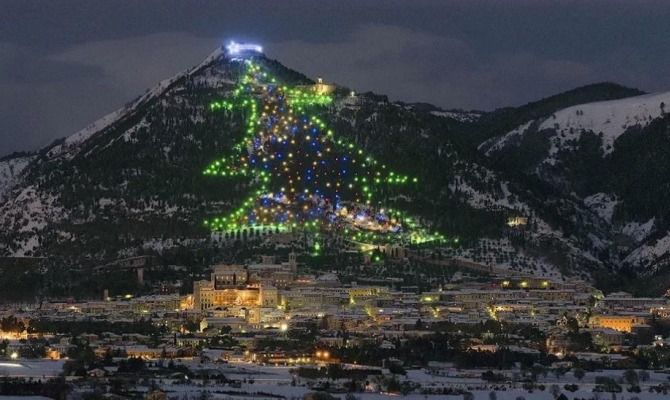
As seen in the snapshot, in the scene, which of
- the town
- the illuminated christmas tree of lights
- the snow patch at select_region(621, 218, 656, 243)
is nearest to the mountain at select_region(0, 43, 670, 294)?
the snow patch at select_region(621, 218, 656, 243)

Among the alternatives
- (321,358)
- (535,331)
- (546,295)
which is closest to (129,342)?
(321,358)

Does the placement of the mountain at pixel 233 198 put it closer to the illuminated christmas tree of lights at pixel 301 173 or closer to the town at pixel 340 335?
the illuminated christmas tree of lights at pixel 301 173

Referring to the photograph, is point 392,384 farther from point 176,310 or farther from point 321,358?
point 176,310

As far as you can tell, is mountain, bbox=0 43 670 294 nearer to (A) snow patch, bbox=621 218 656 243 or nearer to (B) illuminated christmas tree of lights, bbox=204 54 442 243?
(A) snow patch, bbox=621 218 656 243

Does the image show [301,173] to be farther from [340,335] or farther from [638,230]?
[340,335]

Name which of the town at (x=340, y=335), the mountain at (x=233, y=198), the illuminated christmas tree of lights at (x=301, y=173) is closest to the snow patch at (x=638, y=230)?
the mountain at (x=233, y=198)

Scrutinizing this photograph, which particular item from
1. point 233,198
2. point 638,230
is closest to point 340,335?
point 233,198
